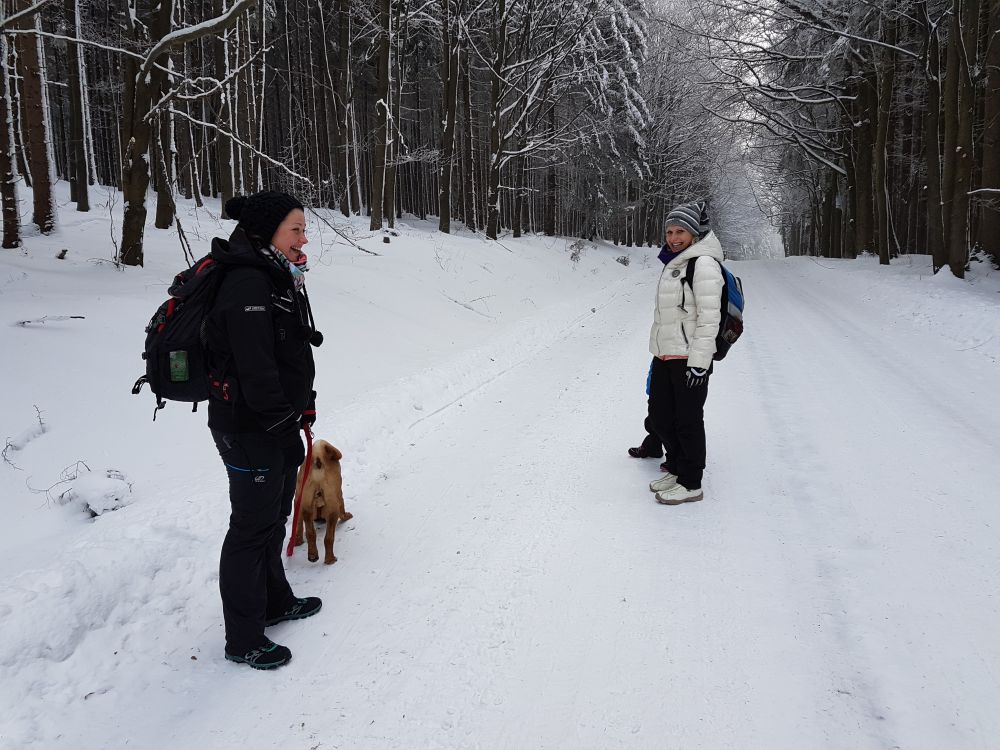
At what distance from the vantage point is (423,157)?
65.1 feet

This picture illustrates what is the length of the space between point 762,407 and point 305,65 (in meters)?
27.7

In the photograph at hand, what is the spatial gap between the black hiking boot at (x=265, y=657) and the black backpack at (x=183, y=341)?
1.25 meters

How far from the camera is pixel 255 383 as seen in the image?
2504 millimetres

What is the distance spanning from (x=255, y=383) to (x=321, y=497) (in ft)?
4.45

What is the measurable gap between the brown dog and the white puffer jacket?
2623 millimetres

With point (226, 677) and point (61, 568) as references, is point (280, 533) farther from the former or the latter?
point (61, 568)

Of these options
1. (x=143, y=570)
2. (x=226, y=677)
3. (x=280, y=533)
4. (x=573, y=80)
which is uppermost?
(x=573, y=80)

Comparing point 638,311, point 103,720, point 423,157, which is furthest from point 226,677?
point 423,157

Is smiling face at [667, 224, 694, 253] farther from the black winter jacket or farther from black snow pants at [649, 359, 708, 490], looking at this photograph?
the black winter jacket

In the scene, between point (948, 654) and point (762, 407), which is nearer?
point (948, 654)

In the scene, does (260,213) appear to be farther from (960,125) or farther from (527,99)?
(527,99)

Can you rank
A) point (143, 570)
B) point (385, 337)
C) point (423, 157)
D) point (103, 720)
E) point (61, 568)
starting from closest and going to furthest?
point (103, 720)
point (61, 568)
point (143, 570)
point (385, 337)
point (423, 157)

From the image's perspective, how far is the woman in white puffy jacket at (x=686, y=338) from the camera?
418 centimetres

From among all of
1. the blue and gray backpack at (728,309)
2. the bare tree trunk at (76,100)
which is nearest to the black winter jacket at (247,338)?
the blue and gray backpack at (728,309)
